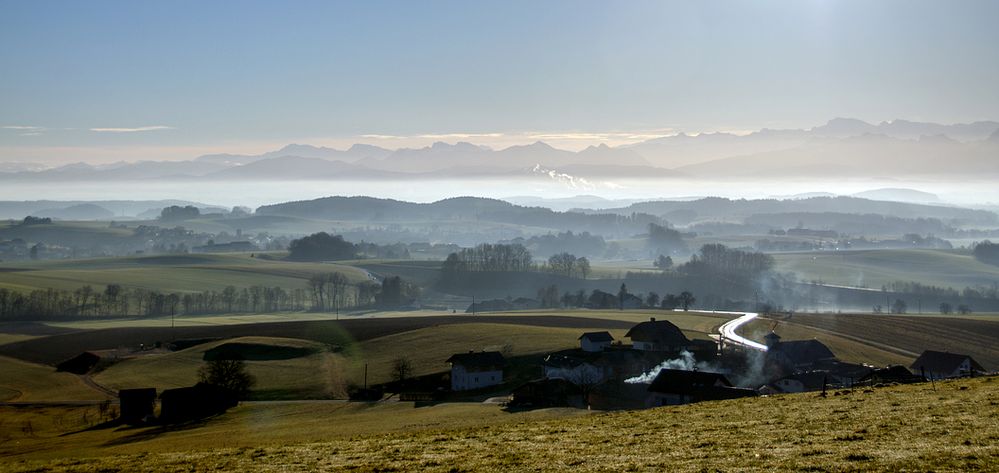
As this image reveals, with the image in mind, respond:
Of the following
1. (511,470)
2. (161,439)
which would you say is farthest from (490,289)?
(511,470)

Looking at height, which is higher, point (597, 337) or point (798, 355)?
point (597, 337)

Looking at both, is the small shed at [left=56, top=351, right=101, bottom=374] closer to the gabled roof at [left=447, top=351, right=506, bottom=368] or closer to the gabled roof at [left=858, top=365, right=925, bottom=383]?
the gabled roof at [left=447, top=351, right=506, bottom=368]

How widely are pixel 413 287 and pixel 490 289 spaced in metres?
20.7

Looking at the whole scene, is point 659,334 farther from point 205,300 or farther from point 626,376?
point 205,300

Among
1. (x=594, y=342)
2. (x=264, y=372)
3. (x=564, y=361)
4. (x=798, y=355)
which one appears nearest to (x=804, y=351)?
(x=798, y=355)

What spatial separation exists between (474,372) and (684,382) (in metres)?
18.8

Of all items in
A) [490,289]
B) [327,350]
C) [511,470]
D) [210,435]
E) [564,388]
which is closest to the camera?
[511,470]

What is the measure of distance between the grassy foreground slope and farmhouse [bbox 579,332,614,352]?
1739 inches

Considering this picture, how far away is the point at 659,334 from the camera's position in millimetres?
80062

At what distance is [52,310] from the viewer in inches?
5246

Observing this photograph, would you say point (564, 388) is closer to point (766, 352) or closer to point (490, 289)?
point (766, 352)

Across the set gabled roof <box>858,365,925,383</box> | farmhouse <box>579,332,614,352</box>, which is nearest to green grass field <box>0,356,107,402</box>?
farmhouse <box>579,332,614,352</box>

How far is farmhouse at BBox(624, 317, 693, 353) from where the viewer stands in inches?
3098

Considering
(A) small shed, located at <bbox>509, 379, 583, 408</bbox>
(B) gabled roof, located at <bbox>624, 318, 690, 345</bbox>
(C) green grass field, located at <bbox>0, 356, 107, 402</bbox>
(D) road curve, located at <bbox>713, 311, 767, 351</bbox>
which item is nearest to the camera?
(A) small shed, located at <bbox>509, 379, 583, 408</bbox>
